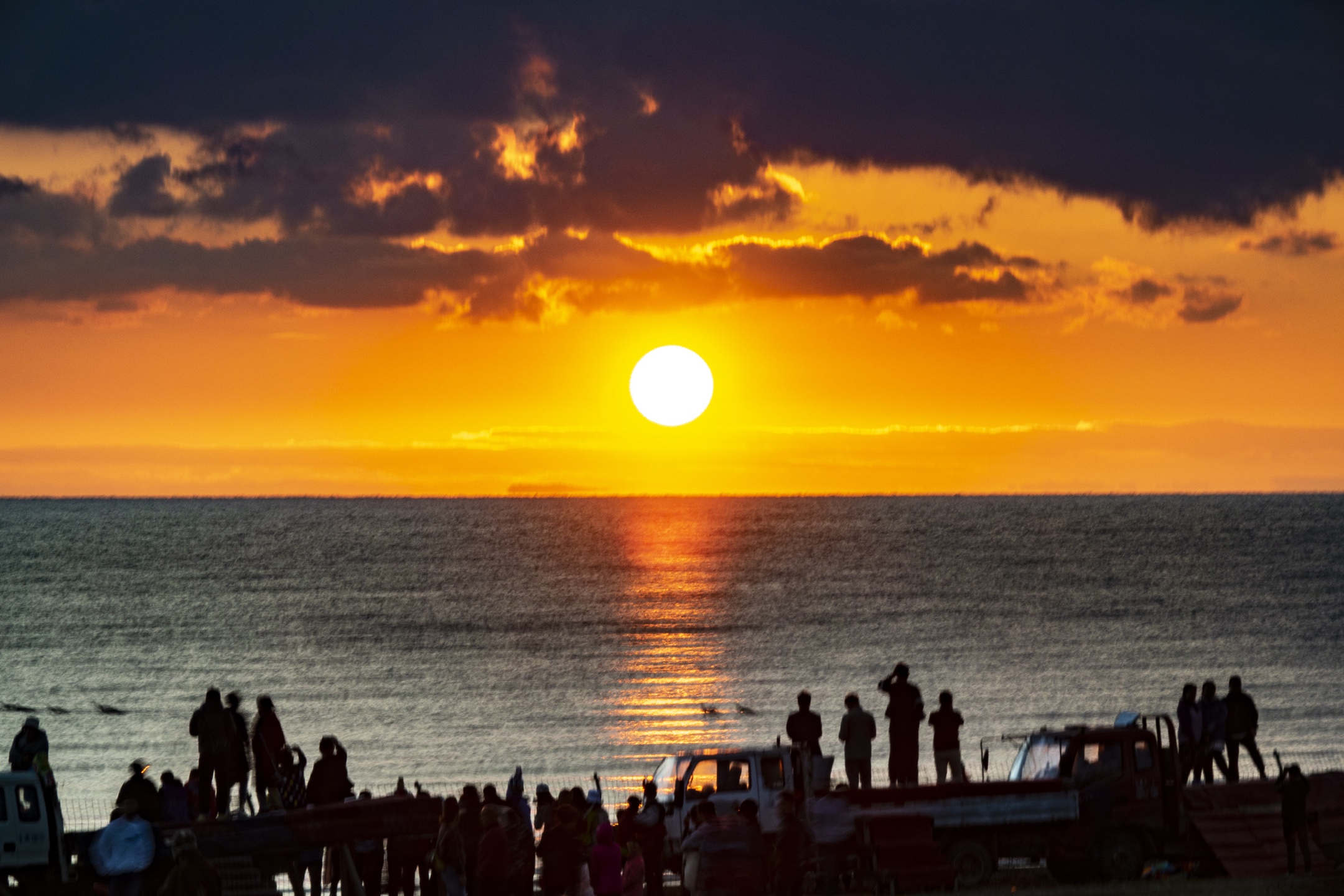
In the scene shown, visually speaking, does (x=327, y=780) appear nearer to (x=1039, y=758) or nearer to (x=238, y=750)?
(x=238, y=750)

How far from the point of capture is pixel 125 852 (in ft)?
50.6

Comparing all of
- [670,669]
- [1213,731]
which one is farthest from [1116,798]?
[670,669]

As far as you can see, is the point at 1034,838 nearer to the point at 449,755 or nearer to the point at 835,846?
the point at 835,846

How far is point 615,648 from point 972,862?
236 ft

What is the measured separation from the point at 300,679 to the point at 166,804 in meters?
57.8

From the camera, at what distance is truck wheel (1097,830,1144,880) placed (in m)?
19.2

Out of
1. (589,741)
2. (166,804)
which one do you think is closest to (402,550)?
(589,741)

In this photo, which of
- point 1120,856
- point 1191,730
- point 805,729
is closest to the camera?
point 1120,856

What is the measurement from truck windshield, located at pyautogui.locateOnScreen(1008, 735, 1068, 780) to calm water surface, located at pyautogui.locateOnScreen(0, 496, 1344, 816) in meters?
25.1

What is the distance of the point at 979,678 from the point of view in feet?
239

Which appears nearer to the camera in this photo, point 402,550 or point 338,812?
point 338,812

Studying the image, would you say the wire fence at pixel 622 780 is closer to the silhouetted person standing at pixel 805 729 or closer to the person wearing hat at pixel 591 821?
the silhouetted person standing at pixel 805 729

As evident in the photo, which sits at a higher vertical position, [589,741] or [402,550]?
[402,550]

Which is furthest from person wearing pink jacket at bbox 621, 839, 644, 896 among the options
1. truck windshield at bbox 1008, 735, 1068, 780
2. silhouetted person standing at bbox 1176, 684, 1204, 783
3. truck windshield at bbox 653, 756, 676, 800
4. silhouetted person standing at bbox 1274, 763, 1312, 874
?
silhouetted person standing at bbox 1176, 684, 1204, 783
